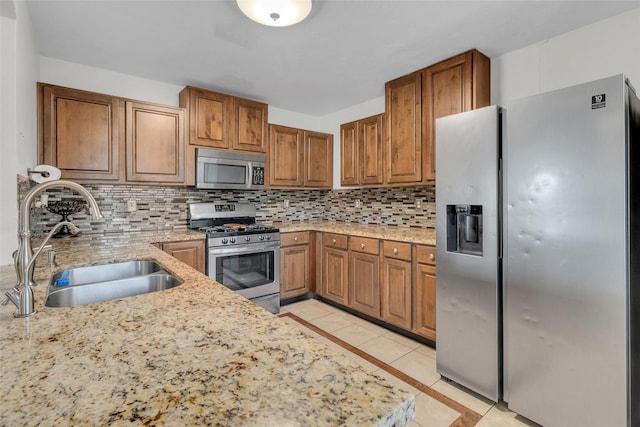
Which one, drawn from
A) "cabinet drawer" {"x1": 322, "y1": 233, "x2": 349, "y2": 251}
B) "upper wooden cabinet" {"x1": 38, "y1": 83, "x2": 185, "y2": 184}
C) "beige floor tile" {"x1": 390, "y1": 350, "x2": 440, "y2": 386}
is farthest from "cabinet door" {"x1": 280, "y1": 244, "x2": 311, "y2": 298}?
"beige floor tile" {"x1": 390, "y1": 350, "x2": 440, "y2": 386}

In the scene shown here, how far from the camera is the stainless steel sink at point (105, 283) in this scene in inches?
47.0

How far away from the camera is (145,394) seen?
499 millimetres

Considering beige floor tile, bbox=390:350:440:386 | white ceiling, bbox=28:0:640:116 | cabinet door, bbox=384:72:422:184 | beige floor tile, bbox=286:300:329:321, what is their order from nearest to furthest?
white ceiling, bbox=28:0:640:116 → beige floor tile, bbox=390:350:440:386 → cabinet door, bbox=384:72:422:184 → beige floor tile, bbox=286:300:329:321

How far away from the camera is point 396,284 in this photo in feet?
8.55

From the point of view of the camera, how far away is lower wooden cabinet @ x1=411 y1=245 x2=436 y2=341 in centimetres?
232

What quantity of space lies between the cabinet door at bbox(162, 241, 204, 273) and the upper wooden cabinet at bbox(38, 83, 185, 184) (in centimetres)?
65

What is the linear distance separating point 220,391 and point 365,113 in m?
3.56

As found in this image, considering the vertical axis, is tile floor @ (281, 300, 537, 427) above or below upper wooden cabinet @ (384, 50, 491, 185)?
below

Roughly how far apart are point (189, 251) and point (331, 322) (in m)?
1.49

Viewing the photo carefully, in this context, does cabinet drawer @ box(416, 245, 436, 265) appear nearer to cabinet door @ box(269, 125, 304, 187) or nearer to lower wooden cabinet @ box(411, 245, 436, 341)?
lower wooden cabinet @ box(411, 245, 436, 341)

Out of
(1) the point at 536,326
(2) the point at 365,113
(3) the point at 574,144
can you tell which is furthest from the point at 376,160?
(1) the point at 536,326

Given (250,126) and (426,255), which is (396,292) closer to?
(426,255)

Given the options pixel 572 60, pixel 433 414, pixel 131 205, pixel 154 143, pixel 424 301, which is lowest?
pixel 433 414

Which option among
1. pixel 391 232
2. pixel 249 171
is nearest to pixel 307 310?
pixel 391 232
